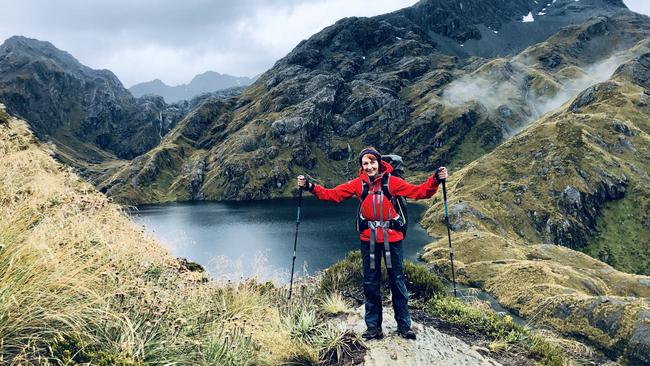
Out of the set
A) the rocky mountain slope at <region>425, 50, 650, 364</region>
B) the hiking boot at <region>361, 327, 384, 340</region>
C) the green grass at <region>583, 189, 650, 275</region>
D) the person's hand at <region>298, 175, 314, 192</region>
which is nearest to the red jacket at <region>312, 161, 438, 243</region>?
the person's hand at <region>298, 175, 314, 192</region>

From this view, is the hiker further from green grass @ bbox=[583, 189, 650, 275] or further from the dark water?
green grass @ bbox=[583, 189, 650, 275]

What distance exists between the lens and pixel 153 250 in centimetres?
791

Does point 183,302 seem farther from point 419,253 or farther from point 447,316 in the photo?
point 419,253

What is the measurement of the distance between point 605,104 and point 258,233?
568 ft

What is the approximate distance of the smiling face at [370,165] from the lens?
376 inches

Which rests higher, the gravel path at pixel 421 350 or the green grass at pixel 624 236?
the gravel path at pixel 421 350

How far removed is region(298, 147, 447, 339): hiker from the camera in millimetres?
9352

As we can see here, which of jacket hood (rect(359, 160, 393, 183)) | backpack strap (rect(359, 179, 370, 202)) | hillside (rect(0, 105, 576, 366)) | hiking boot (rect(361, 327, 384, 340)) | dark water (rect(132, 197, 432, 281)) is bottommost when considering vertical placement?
dark water (rect(132, 197, 432, 281))

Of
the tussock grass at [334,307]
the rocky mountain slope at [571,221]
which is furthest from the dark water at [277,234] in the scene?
the tussock grass at [334,307]

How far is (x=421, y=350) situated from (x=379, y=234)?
109 inches

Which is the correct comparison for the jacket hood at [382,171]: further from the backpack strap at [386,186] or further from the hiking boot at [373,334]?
the hiking boot at [373,334]

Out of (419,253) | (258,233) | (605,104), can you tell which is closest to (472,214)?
(419,253)

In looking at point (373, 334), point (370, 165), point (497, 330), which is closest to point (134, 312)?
point (373, 334)

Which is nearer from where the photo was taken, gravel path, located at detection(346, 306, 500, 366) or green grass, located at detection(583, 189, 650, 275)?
gravel path, located at detection(346, 306, 500, 366)
